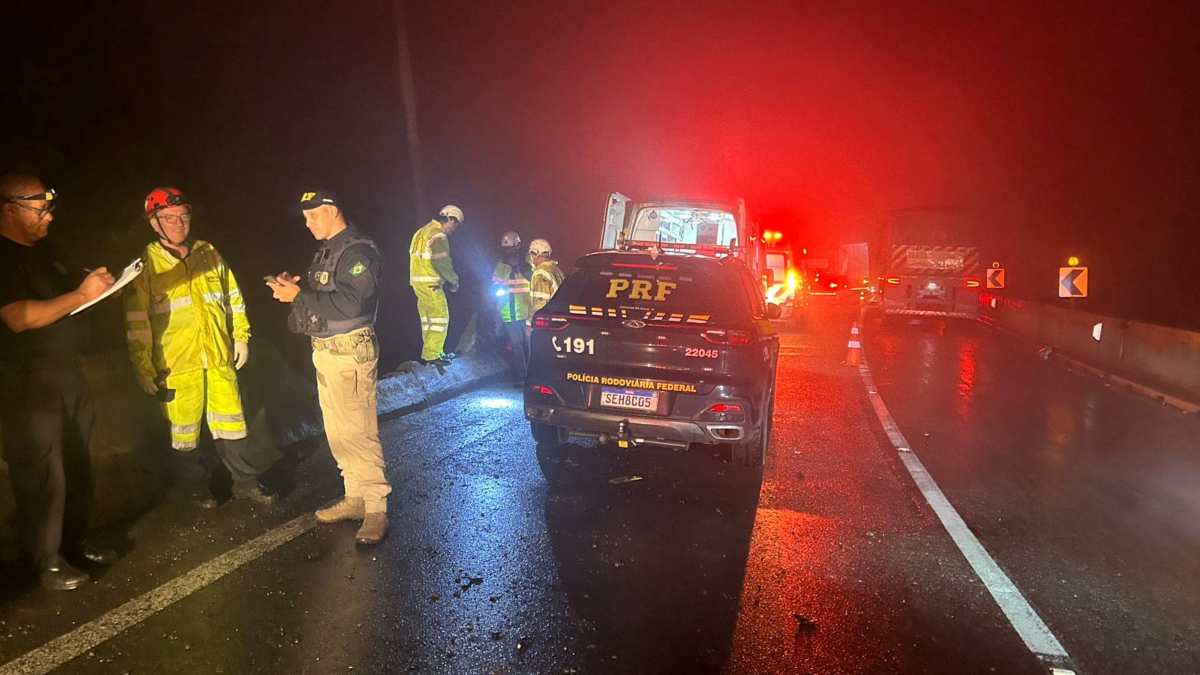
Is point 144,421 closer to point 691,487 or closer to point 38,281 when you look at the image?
point 38,281

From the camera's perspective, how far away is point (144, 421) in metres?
5.33

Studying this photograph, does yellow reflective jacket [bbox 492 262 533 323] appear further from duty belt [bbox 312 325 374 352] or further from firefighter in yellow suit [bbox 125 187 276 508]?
duty belt [bbox 312 325 374 352]

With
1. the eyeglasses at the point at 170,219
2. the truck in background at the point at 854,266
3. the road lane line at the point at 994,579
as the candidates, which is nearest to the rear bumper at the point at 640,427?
the road lane line at the point at 994,579

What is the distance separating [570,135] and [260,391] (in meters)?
33.4

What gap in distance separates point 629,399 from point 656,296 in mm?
840

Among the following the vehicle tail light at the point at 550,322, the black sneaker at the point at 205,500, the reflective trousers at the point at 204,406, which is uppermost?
the vehicle tail light at the point at 550,322

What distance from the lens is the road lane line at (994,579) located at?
3.40m

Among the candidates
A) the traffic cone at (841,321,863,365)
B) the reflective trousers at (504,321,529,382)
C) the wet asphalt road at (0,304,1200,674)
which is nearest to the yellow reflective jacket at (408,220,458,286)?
the reflective trousers at (504,321,529,382)

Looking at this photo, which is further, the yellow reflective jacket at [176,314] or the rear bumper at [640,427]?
the rear bumper at [640,427]

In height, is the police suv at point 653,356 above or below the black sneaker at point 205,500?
above

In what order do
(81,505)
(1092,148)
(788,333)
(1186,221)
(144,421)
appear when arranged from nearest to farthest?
1. (81,505)
2. (144,421)
3. (788,333)
4. (1186,221)
5. (1092,148)

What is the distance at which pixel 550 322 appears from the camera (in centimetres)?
584

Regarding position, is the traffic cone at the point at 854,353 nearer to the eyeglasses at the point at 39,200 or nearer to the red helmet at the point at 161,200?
the red helmet at the point at 161,200

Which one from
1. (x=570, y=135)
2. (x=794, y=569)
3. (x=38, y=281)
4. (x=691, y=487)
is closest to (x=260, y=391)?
(x=38, y=281)
